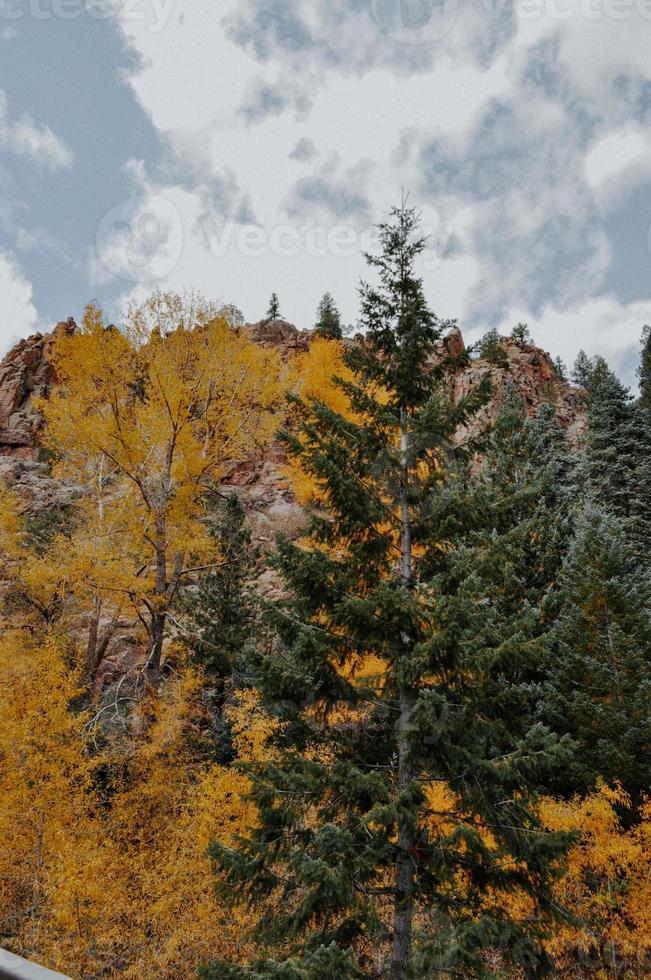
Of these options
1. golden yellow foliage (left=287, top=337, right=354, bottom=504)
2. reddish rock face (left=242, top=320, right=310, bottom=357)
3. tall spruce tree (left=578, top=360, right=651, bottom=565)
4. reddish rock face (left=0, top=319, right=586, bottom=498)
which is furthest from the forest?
reddish rock face (left=242, top=320, right=310, bottom=357)

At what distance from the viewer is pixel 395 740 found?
21.9 feet

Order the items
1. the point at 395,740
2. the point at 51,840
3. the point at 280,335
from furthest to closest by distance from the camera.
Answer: the point at 280,335 < the point at 51,840 < the point at 395,740

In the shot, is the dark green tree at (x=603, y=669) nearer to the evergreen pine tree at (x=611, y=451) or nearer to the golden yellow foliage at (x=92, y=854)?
the golden yellow foliage at (x=92, y=854)

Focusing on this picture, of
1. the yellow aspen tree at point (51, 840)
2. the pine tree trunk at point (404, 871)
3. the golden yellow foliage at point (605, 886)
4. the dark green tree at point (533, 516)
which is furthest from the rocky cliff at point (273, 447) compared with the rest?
the pine tree trunk at point (404, 871)

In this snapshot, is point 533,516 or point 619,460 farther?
point 619,460

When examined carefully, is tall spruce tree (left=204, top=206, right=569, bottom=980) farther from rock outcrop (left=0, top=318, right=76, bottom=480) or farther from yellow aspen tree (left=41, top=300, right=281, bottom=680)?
rock outcrop (left=0, top=318, right=76, bottom=480)

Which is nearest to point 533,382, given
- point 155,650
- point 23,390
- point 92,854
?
point 155,650

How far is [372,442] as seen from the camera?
7996mm

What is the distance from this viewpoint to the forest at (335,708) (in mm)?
5711

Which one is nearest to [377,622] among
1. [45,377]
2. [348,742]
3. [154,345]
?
[348,742]

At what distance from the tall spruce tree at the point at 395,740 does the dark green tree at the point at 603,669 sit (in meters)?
8.45

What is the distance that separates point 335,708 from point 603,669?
1062 centimetres

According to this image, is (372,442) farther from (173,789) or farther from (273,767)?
(173,789)

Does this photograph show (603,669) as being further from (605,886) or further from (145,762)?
(145,762)
